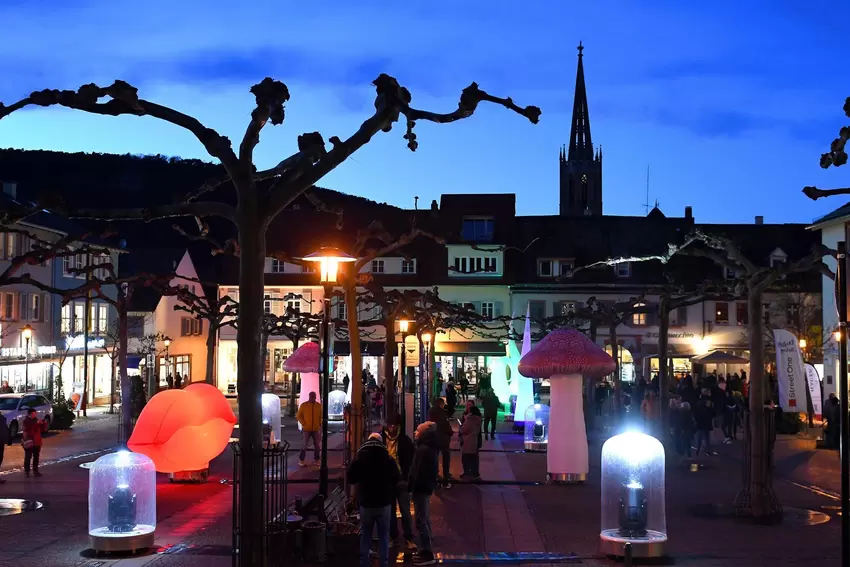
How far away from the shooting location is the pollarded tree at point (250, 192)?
9.16 meters

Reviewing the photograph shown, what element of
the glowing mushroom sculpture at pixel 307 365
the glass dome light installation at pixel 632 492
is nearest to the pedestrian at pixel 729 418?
the glowing mushroom sculpture at pixel 307 365

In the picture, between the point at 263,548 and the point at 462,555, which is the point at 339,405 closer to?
the point at 462,555

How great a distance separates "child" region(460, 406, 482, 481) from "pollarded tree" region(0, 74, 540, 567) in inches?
533

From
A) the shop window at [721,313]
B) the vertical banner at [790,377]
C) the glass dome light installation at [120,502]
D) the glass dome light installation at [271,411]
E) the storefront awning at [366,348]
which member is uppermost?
the shop window at [721,313]

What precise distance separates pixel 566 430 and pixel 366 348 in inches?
1519

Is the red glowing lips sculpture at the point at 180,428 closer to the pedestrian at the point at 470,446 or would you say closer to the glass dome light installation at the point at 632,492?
the pedestrian at the point at 470,446

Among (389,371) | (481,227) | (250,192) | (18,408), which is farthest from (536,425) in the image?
(481,227)

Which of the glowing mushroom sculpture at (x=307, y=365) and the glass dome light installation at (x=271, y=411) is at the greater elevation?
the glowing mushroom sculpture at (x=307, y=365)

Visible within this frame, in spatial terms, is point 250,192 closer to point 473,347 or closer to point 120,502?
point 120,502

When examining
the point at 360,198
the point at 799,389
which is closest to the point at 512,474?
the point at 799,389

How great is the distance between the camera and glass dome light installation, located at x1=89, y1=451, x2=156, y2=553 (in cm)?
1434

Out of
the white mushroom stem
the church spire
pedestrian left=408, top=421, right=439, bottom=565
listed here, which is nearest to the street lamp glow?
pedestrian left=408, top=421, right=439, bottom=565

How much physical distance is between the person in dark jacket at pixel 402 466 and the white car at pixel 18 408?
20.2 metres

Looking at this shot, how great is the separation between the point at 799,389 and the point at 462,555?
15.8 metres
